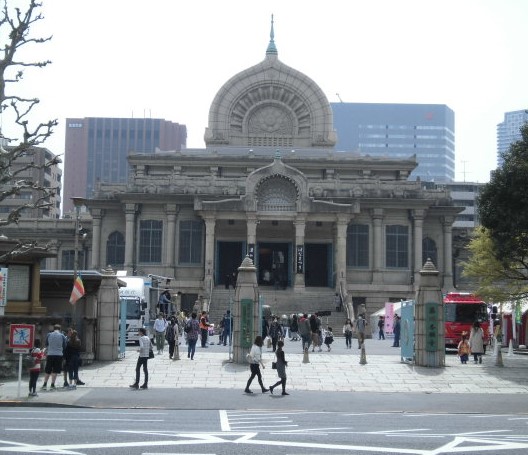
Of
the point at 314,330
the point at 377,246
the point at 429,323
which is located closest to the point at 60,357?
the point at 429,323

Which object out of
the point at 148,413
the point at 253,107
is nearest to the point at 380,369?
the point at 148,413

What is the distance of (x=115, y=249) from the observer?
7225 cm

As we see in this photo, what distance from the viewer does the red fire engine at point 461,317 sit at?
153ft

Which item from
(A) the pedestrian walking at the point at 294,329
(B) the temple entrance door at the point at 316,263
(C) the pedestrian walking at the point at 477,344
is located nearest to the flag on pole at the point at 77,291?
(C) the pedestrian walking at the point at 477,344

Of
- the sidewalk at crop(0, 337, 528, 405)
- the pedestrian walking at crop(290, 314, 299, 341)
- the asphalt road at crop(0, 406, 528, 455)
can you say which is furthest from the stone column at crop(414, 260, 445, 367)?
the pedestrian walking at crop(290, 314, 299, 341)

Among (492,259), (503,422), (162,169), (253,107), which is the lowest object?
(503,422)

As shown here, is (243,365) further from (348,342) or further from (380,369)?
(348,342)

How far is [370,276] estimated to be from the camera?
2766 inches

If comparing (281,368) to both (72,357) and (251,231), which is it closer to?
(72,357)

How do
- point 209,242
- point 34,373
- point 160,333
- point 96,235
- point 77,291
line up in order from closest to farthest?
1. point 34,373
2. point 77,291
3. point 160,333
4. point 209,242
5. point 96,235

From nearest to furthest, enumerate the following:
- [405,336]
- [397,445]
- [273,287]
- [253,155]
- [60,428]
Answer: [397,445] < [60,428] < [405,336] < [273,287] < [253,155]

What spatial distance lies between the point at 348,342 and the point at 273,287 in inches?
1033

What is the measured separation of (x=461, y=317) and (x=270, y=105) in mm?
39410

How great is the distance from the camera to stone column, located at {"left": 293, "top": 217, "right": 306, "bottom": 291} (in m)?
66.7
